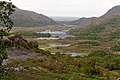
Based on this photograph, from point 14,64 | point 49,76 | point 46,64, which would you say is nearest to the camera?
point 49,76

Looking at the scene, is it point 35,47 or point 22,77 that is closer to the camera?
point 22,77

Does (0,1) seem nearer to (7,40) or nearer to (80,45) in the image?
(7,40)

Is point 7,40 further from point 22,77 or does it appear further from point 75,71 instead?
point 22,77

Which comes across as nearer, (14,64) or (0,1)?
(0,1)

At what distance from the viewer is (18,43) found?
75.6 metres

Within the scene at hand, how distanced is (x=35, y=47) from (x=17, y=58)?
758 inches

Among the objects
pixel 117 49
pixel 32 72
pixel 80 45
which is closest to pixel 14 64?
pixel 32 72

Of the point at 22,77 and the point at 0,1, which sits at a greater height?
the point at 0,1

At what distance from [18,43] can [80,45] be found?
12243 centimetres

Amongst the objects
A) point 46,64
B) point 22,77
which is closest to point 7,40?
point 46,64

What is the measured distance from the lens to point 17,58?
211ft

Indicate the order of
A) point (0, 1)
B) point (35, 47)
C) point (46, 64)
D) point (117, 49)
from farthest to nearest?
point (117, 49)
point (35, 47)
point (46, 64)
point (0, 1)

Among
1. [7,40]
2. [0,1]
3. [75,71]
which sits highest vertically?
[0,1]

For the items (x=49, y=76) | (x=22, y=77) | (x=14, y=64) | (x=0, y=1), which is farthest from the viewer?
(x=14, y=64)
